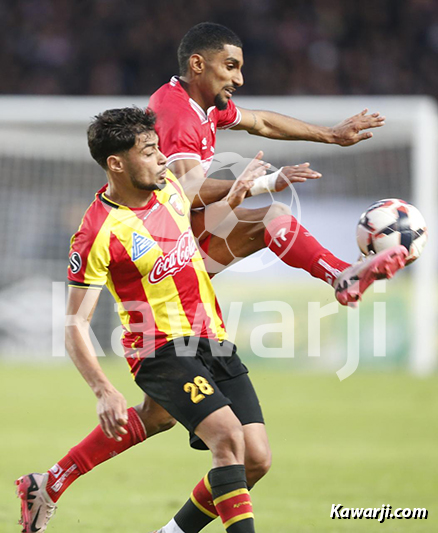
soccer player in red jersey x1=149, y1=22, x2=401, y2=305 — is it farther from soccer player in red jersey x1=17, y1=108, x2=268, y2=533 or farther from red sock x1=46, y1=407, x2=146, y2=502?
red sock x1=46, y1=407, x2=146, y2=502

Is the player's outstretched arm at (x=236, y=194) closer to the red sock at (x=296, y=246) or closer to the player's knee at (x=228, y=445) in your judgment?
the red sock at (x=296, y=246)

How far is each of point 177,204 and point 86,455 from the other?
5.08 feet

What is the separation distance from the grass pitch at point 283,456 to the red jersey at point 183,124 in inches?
88.6

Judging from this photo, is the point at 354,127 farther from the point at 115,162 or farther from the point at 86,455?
the point at 86,455

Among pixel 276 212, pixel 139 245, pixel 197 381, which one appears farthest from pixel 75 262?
pixel 276 212

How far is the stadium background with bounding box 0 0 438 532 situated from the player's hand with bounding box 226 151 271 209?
206cm

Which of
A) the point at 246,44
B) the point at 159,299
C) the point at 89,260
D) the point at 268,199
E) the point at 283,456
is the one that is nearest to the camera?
the point at 89,260

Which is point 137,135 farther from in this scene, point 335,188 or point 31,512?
point 335,188

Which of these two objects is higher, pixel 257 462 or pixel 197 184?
pixel 197 184

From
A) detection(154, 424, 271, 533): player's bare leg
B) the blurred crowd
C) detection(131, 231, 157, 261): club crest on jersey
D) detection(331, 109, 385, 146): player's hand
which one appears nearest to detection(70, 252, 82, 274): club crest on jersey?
detection(131, 231, 157, 261): club crest on jersey

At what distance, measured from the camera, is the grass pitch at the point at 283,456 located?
6.05 m

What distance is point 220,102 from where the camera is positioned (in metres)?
5.23

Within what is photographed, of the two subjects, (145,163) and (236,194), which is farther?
(236,194)

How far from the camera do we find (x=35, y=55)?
19578 mm
